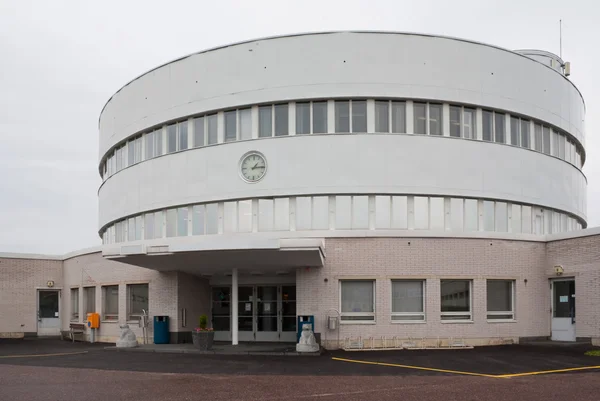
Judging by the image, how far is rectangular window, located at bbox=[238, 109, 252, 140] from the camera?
28.5m

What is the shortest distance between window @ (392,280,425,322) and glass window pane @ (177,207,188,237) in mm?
9425

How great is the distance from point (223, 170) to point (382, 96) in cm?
706

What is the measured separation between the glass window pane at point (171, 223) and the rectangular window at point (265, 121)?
5.36 meters

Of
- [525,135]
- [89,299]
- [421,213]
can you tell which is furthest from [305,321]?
[89,299]

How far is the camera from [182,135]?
3033cm

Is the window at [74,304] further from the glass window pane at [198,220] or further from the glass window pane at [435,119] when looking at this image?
the glass window pane at [435,119]

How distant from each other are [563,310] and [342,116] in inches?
447

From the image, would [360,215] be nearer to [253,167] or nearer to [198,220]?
[253,167]

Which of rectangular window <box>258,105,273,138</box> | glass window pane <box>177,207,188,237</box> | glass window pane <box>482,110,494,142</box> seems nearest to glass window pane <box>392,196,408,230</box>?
glass window pane <box>482,110,494,142</box>

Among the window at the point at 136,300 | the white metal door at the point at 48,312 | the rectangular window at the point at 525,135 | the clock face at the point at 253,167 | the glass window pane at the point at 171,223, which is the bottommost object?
the white metal door at the point at 48,312

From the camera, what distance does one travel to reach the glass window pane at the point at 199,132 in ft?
97.1

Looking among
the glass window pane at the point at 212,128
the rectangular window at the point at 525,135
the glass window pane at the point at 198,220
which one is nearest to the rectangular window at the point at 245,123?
the glass window pane at the point at 212,128

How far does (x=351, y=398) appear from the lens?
13.2 m

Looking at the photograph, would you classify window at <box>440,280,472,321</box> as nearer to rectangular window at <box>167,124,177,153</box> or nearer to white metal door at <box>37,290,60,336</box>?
rectangular window at <box>167,124,177,153</box>
